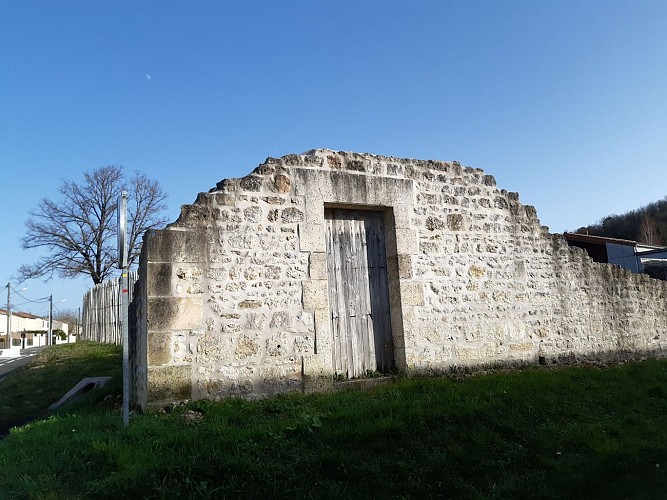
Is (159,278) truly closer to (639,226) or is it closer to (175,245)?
(175,245)

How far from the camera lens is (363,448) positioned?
14.1 ft

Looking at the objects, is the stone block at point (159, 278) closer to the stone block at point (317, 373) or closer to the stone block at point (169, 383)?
the stone block at point (169, 383)

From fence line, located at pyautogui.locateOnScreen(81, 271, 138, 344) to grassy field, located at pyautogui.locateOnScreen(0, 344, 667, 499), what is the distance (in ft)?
32.2

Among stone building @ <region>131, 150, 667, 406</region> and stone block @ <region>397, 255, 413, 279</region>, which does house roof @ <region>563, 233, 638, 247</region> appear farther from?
stone block @ <region>397, 255, 413, 279</region>

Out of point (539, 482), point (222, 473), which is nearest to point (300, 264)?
point (222, 473)

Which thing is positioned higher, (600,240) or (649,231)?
(649,231)

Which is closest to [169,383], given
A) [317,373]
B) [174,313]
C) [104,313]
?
[174,313]

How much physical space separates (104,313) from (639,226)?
43.4 meters

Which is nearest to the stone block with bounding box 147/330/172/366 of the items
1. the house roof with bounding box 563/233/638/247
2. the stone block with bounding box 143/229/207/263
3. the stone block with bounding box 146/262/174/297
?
the stone block with bounding box 146/262/174/297

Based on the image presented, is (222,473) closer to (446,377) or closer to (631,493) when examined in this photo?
(631,493)

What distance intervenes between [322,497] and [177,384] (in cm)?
273

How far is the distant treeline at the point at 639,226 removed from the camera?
134ft

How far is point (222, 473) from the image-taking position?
3703 millimetres

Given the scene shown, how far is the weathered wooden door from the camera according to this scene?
6.93 metres
